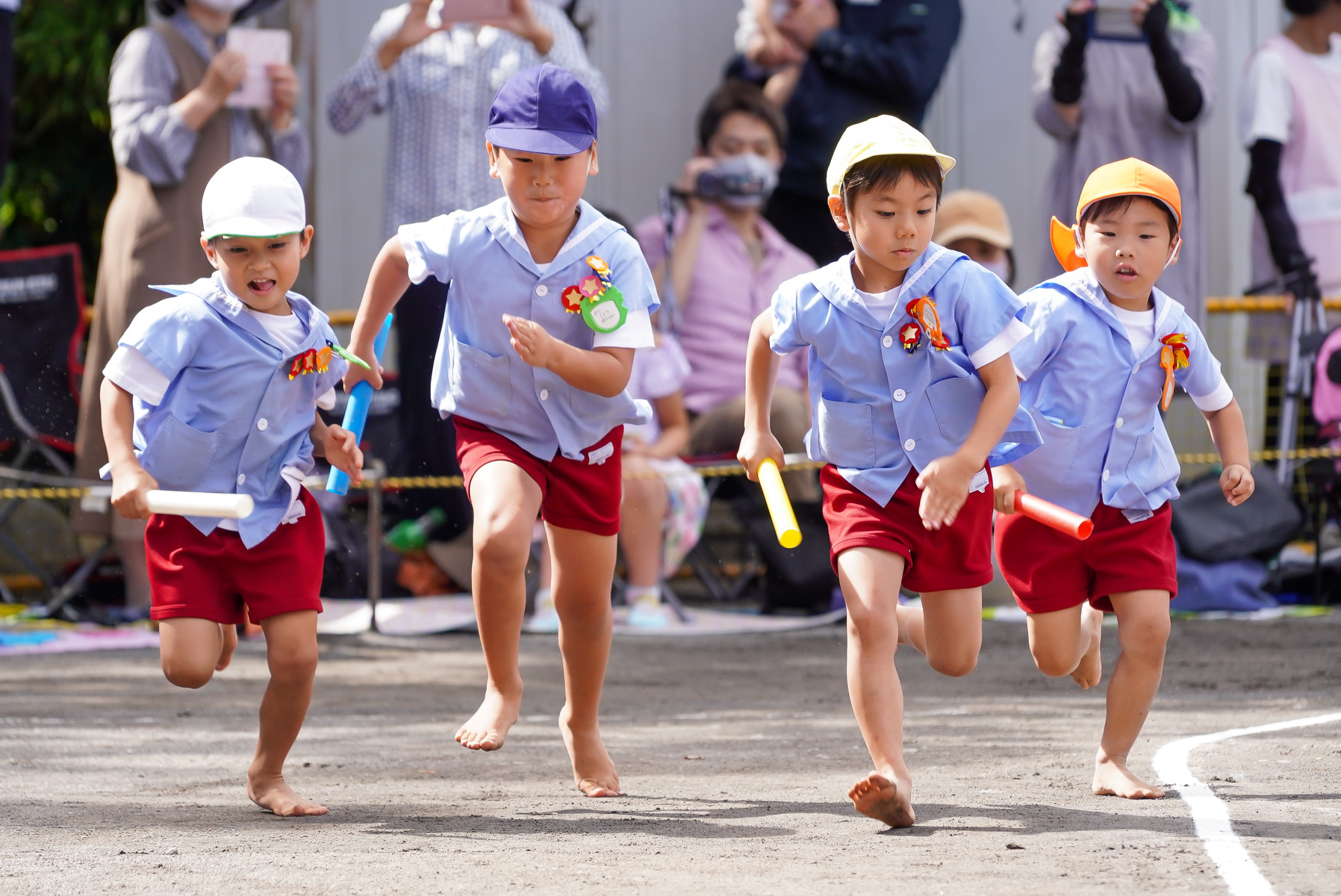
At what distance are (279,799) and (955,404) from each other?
6.11 feet

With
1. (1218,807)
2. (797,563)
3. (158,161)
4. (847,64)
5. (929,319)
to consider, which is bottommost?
(797,563)

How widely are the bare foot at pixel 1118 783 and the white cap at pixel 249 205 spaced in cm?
237

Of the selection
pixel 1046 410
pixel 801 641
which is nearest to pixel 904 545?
pixel 1046 410

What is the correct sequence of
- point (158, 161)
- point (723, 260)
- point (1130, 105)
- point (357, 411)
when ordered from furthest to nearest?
point (723, 260)
point (1130, 105)
point (158, 161)
point (357, 411)

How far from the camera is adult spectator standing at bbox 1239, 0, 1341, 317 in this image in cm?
920

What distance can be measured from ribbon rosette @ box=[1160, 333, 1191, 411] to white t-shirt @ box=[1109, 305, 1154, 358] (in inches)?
1.6

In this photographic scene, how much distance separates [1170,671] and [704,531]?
343 centimetres

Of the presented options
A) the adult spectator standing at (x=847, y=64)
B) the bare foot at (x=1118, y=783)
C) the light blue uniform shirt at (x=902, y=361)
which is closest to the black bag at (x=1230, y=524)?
the adult spectator standing at (x=847, y=64)

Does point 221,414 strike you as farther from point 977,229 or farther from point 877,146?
point 977,229

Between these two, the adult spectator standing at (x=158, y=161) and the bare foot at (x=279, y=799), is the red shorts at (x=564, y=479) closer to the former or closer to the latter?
the bare foot at (x=279, y=799)

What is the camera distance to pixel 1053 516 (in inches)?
161

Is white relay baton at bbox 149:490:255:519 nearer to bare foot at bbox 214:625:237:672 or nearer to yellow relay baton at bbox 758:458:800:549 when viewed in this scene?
bare foot at bbox 214:625:237:672

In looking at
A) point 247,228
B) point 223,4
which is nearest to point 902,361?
point 247,228

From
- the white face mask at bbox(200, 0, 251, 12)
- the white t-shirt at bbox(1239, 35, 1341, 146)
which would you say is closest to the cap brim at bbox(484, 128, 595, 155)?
the white face mask at bbox(200, 0, 251, 12)
